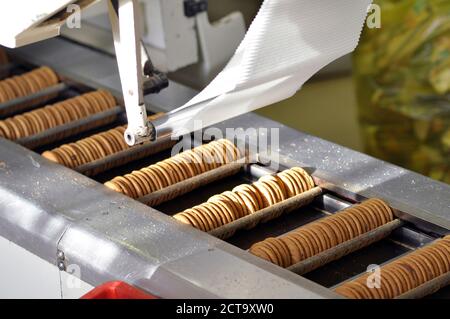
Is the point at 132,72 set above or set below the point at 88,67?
above

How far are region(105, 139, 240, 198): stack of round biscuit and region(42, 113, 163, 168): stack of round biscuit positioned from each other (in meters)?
0.10

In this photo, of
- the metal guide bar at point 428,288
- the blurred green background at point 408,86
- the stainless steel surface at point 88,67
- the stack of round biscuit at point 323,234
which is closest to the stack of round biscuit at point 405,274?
the metal guide bar at point 428,288

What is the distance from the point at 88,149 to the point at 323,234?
540 millimetres

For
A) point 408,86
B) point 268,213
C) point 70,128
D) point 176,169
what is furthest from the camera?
point 408,86

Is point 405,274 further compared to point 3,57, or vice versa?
point 3,57

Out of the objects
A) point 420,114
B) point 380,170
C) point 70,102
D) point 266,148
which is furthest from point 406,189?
point 420,114

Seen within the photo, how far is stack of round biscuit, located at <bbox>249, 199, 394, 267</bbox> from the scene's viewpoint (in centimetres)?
181

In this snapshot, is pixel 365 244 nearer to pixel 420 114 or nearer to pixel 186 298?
pixel 186 298

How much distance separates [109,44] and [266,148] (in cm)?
72

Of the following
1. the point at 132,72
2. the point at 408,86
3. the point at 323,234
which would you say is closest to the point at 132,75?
the point at 132,72

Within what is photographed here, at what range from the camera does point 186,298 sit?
5.29ft

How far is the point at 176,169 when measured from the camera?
207cm

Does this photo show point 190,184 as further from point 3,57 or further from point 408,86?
point 408,86

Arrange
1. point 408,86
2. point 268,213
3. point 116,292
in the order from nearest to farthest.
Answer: point 116,292
point 268,213
point 408,86
